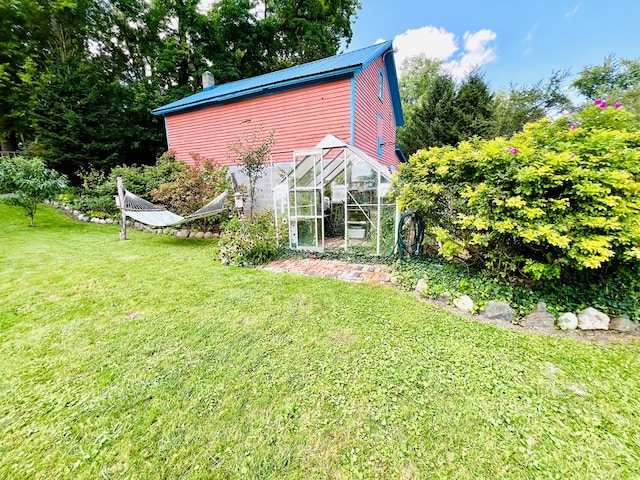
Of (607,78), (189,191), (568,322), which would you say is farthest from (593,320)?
(607,78)

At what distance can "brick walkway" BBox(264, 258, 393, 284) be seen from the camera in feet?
14.3

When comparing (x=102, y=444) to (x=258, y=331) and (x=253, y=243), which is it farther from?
(x=253, y=243)

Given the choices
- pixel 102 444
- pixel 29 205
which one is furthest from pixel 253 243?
pixel 29 205

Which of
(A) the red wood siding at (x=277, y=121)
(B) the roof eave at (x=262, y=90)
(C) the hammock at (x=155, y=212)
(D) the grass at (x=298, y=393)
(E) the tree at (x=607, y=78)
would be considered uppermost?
(E) the tree at (x=607, y=78)

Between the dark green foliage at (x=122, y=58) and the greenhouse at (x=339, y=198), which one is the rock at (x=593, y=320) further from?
the dark green foliage at (x=122, y=58)

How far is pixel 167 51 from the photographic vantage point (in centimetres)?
1351

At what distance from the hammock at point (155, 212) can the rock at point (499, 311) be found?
6.02 m

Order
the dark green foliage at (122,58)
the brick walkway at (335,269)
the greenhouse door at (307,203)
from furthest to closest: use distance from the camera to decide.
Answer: the dark green foliage at (122,58) < the greenhouse door at (307,203) < the brick walkway at (335,269)

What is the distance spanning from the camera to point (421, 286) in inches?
145

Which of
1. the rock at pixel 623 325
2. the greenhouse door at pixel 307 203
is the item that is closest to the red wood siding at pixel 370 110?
the greenhouse door at pixel 307 203

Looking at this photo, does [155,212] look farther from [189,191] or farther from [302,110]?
[302,110]

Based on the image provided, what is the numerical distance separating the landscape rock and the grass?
0.25 meters

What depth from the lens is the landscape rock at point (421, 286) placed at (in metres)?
3.64

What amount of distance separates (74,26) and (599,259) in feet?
73.3
